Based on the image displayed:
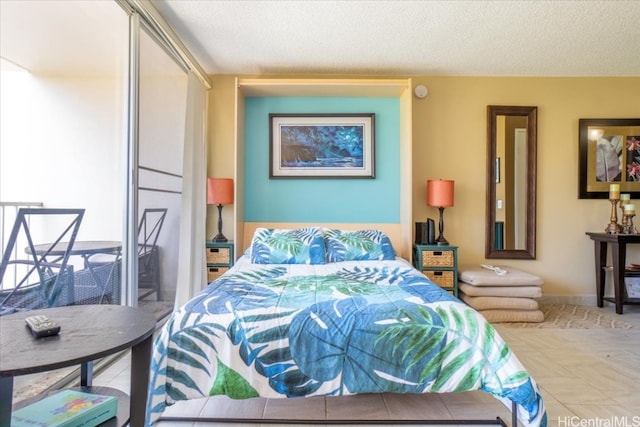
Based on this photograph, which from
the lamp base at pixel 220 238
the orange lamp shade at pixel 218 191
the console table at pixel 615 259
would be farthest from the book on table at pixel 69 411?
the console table at pixel 615 259

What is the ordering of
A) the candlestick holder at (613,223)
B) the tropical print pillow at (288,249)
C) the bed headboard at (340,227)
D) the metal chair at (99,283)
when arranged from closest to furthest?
1. the metal chair at (99,283)
2. the tropical print pillow at (288,249)
3. the candlestick holder at (613,223)
4. the bed headboard at (340,227)

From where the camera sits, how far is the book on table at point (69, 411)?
3.56 ft

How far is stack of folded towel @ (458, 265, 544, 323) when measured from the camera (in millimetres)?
3074

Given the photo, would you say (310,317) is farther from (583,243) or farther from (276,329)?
(583,243)

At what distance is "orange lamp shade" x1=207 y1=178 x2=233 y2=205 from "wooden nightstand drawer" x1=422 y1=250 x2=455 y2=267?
6.71 ft

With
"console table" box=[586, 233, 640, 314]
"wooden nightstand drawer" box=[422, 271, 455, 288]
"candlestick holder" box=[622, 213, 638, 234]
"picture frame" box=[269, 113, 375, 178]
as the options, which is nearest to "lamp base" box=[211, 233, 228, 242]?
"picture frame" box=[269, 113, 375, 178]

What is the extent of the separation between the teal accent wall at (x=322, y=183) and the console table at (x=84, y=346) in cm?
232

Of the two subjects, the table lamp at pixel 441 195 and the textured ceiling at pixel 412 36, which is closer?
the textured ceiling at pixel 412 36

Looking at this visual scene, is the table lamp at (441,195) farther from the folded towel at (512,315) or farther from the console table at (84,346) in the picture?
the console table at (84,346)

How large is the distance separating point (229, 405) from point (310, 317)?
71 cm

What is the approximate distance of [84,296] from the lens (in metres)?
2.09

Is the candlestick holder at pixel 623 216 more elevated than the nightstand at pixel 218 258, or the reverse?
the candlestick holder at pixel 623 216

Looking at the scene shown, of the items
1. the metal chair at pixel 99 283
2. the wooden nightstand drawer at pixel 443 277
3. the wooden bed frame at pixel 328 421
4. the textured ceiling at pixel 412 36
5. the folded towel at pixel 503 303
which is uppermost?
the textured ceiling at pixel 412 36

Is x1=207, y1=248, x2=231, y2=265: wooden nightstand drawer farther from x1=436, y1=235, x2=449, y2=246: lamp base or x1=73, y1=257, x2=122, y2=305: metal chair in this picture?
x1=436, y1=235, x2=449, y2=246: lamp base
